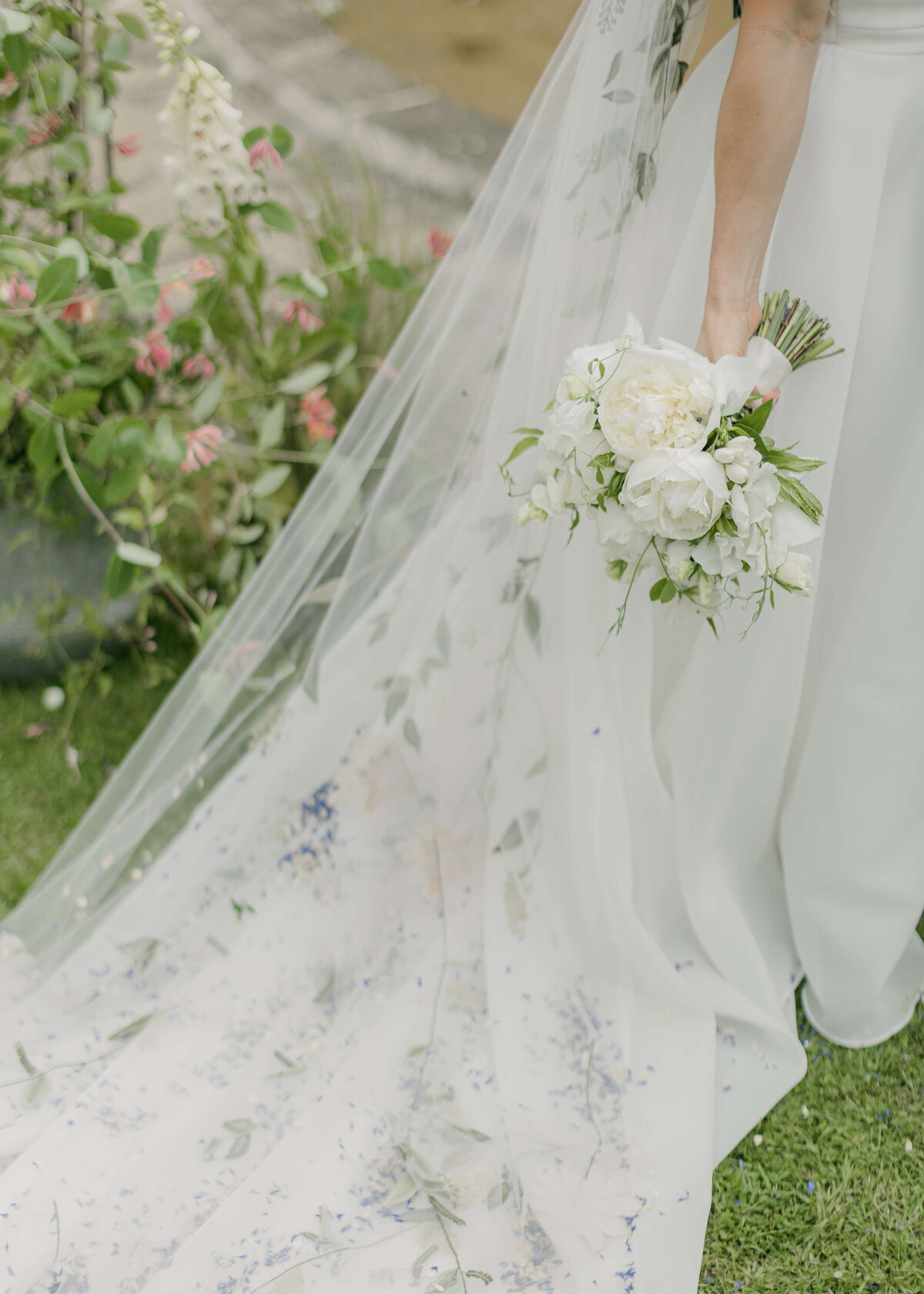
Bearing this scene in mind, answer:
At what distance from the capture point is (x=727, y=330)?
3.55 feet

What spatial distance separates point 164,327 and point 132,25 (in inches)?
17.7

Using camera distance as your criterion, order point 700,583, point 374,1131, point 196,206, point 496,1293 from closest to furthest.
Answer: point 700,583
point 496,1293
point 374,1131
point 196,206

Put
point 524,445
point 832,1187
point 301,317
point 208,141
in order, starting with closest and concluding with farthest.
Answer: point 524,445 → point 832,1187 → point 208,141 → point 301,317

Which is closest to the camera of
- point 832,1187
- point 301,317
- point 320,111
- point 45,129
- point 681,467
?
point 681,467

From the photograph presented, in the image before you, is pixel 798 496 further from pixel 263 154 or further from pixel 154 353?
pixel 154 353

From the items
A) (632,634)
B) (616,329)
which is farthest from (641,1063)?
(616,329)

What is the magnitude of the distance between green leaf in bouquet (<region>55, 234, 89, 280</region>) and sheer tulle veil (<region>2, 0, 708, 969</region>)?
1.48 feet

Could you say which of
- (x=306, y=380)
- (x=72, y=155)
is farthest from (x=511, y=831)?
(x=72, y=155)

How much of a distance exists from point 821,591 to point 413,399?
2.04 feet

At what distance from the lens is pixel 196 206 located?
166cm

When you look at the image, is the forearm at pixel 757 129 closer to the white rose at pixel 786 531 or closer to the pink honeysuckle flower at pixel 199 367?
the white rose at pixel 786 531

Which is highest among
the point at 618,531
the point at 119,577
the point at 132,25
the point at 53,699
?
the point at 132,25

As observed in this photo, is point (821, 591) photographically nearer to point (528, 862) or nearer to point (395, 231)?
point (528, 862)

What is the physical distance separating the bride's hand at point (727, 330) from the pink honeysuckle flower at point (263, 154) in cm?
83
